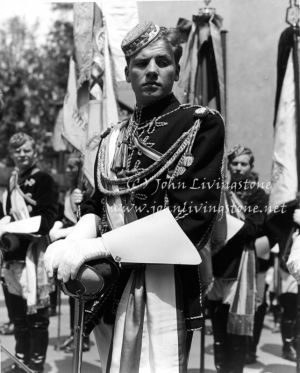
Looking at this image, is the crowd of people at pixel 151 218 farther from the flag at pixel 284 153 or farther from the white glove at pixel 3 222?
the white glove at pixel 3 222

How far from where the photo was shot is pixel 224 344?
15.3 ft

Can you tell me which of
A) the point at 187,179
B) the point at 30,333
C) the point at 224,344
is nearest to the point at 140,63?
the point at 187,179

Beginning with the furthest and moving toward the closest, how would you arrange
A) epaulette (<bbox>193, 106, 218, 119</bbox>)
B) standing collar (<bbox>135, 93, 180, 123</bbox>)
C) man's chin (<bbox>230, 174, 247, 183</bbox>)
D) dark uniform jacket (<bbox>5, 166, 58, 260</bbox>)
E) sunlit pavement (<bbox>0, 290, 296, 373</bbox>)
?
1. sunlit pavement (<bbox>0, 290, 296, 373</bbox>)
2. dark uniform jacket (<bbox>5, 166, 58, 260</bbox>)
3. man's chin (<bbox>230, 174, 247, 183</bbox>)
4. standing collar (<bbox>135, 93, 180, 123</bbox>)
5. epaulette (<bbox>193, 106, 218, 119</bbox>)

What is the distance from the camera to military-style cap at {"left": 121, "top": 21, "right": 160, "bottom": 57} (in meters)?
2.43

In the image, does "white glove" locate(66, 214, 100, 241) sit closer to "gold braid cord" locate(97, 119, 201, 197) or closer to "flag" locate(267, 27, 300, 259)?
"gold braid cord" locate(97, 119, 201, 197)

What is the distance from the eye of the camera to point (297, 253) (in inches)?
93.8

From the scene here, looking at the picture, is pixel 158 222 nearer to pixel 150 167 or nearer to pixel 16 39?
pixel 150 167

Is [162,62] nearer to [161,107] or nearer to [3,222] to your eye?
[161,107]

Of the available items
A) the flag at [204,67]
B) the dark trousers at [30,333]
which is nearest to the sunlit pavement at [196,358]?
the dark trousers at [30,333]

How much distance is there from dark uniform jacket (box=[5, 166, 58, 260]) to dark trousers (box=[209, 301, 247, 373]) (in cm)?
133

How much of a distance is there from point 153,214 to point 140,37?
2.22ft

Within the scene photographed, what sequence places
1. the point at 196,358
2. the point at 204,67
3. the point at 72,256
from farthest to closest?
the point at 196,358, the point at 204,67, the point at 72,256

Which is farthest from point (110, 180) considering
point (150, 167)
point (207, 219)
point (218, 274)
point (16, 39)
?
point (16, 39)

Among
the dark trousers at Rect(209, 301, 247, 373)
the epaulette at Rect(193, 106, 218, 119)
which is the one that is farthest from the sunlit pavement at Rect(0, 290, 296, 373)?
the epaulette at Rect(193, 106, 218, 119)
